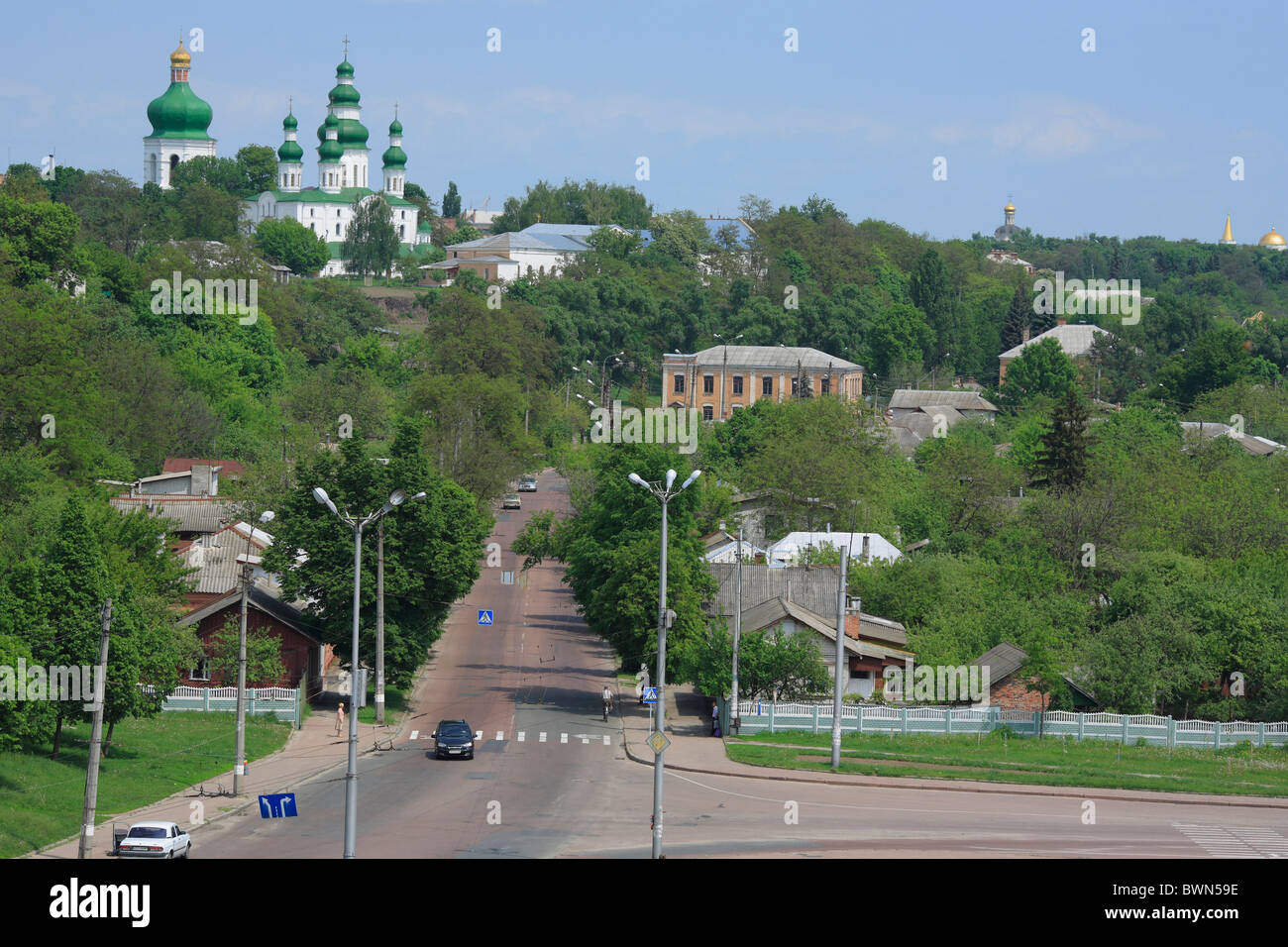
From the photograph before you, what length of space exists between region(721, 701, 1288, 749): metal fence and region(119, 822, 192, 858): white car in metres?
19.8

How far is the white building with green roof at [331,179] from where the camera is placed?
184 m

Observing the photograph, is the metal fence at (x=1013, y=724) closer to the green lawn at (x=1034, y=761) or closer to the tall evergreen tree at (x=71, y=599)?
the green lawn at (x=1034, y=761)

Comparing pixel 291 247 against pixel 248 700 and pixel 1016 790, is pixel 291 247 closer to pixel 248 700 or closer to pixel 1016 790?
pixel 248 700

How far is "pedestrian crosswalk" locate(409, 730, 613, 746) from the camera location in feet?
142

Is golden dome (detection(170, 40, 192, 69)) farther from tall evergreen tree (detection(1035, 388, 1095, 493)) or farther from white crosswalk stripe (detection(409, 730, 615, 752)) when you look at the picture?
white crosswalk stripe (detection(409, 730, 615, 752))

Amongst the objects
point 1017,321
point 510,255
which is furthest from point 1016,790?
point 510,255

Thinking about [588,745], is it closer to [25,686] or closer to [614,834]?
[614,834]

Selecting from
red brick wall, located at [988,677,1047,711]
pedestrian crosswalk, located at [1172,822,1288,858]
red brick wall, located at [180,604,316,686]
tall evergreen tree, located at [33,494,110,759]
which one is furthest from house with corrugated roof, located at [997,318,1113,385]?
tall evergreen tree, located at [33,494,110,759]

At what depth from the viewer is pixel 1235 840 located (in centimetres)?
3127

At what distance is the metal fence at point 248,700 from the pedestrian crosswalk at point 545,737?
363 cm

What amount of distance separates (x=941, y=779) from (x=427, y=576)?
56.7 ft

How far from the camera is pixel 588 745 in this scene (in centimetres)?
4272

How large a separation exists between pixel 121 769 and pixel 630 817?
12.2m

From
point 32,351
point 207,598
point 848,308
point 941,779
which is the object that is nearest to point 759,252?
point 848,308
